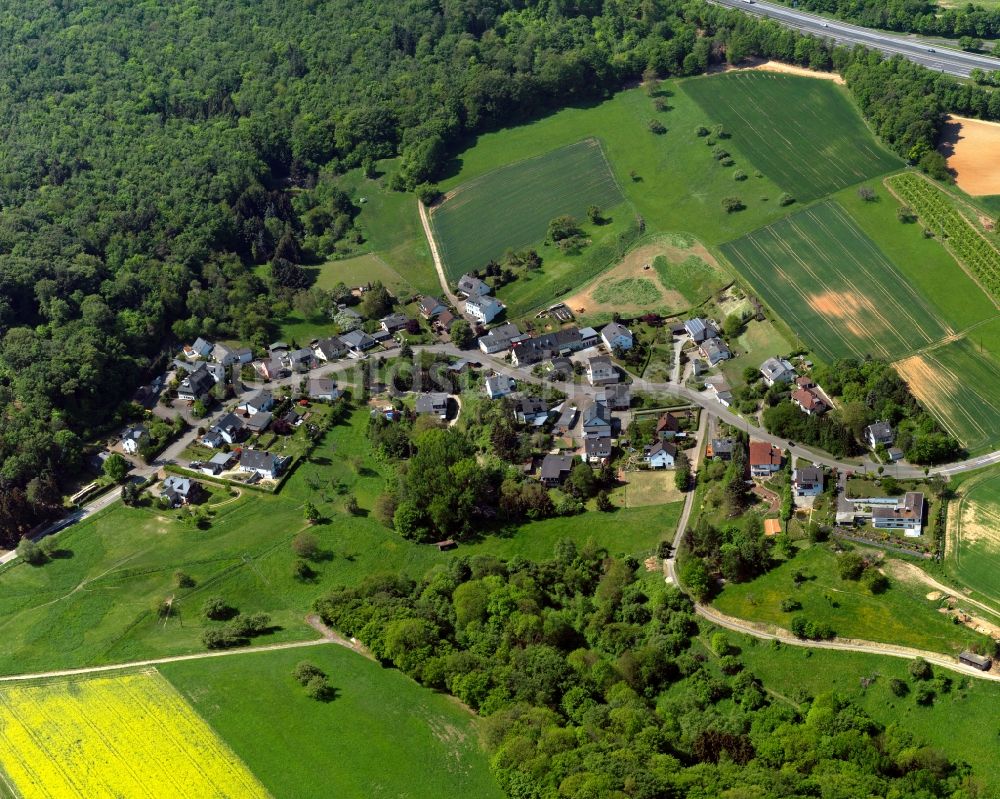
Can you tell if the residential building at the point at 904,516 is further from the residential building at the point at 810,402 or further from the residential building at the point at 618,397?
the residential building at the point at 618,397

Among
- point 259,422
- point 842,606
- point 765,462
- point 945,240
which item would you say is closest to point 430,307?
point 259,422

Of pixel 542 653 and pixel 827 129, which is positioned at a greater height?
pixel 827 129

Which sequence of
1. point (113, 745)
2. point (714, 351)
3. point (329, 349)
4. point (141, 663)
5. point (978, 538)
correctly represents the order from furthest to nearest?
Answer: point (329, 349) < point (714, 351) < point (978, 538) < point (141, 663) < point (113, 745)

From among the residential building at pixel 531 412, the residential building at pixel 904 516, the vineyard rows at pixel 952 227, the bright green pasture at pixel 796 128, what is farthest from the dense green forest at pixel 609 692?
the bright green pasture at pixel 796 128

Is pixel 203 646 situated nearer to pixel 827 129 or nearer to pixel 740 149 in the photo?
pixel 740 149

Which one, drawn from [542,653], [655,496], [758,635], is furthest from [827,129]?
[542,653]

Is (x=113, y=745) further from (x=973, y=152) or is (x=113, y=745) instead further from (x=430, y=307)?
(x=973, y=152)

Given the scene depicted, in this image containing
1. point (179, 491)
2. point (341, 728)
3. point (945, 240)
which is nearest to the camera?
point (341, 728)
